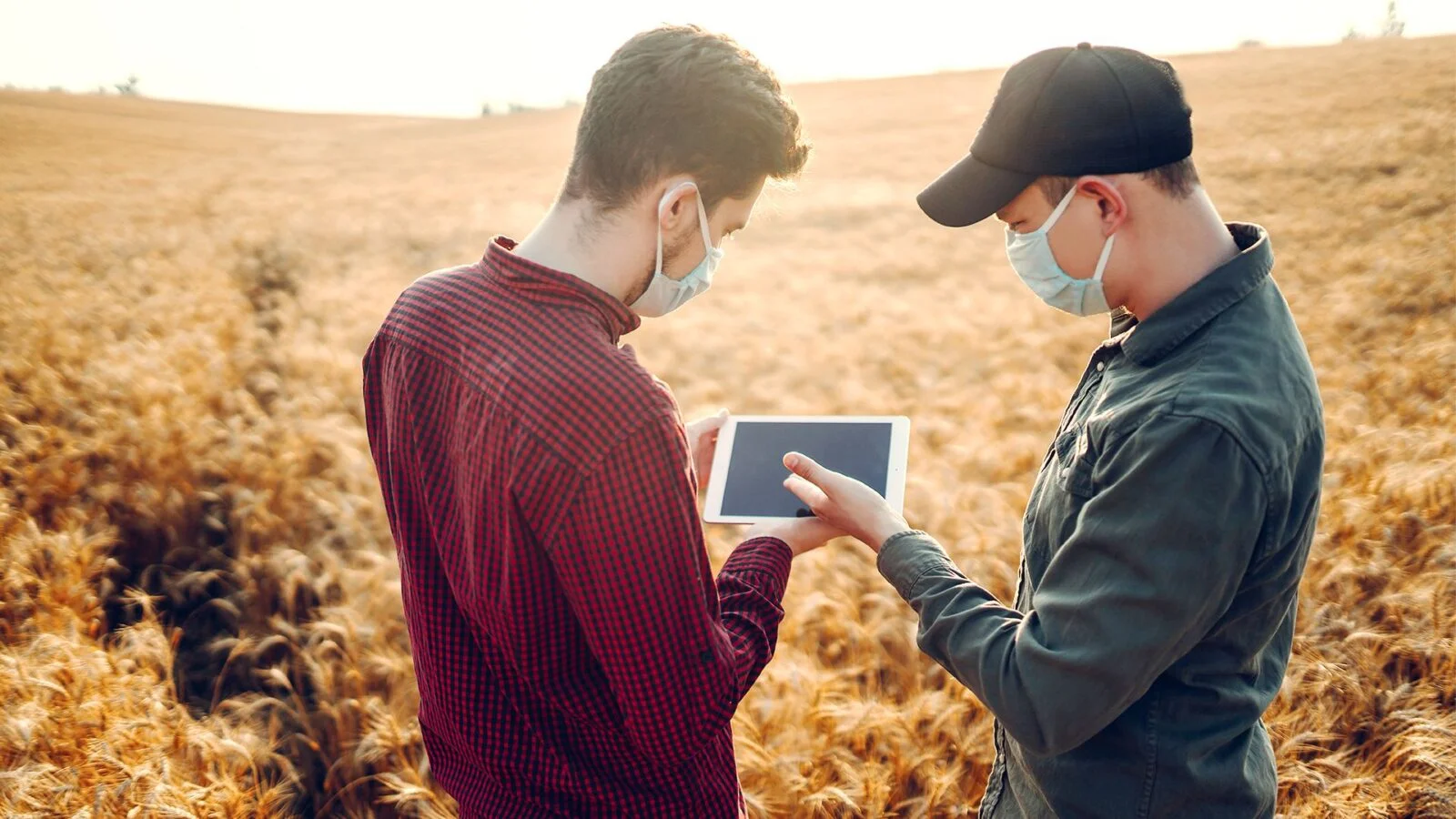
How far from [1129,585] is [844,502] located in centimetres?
68

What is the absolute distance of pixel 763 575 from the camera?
1771 mm

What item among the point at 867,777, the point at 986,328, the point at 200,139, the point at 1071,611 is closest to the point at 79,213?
the point at 986,328

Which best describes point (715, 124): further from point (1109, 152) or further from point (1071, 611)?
point (1071, 611)

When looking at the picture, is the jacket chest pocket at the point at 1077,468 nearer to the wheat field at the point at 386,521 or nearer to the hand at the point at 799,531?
the hand at the point at 799,531

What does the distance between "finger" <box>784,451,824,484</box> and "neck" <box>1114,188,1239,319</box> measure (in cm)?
75

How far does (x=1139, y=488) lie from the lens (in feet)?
4.32

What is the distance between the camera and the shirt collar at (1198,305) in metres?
1.44

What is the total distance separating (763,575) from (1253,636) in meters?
0.89

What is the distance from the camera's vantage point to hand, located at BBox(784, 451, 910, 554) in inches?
72.3

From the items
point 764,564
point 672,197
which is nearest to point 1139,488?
point 764,564

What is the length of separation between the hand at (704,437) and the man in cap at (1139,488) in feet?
2.34

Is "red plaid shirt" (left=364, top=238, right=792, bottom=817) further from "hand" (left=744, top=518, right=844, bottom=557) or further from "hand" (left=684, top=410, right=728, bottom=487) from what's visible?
"hand" (left=684, top=410, right=728, bottom=487)

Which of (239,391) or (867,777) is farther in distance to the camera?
(239,391)

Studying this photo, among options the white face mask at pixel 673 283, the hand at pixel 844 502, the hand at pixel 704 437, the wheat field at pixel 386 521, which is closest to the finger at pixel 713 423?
the hand at pixel 704 437
